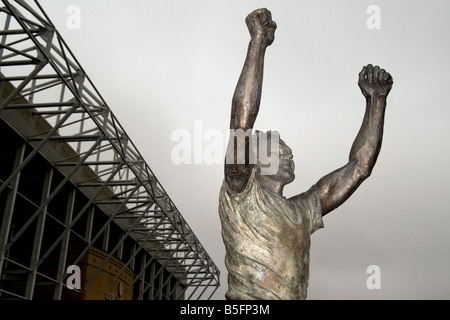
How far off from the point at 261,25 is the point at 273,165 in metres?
0.79

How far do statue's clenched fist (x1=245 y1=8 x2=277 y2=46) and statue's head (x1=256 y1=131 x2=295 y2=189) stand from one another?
1.94 feet

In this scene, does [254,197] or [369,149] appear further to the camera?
[369,149]

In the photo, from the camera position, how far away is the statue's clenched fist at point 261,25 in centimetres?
258

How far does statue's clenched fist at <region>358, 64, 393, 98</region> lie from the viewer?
3.04 meters

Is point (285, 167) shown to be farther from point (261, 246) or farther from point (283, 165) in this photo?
point (261, 246)

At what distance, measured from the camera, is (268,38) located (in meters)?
2.62

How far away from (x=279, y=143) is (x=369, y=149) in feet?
1.82

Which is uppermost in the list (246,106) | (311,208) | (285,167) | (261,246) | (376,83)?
(376,83)

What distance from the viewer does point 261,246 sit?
2492mm

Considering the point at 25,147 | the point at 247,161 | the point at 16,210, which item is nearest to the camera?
the point at 247,161

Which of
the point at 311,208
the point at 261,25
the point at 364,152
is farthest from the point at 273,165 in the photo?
the point at 261,25

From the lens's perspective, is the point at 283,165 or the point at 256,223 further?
the point at 283,165
